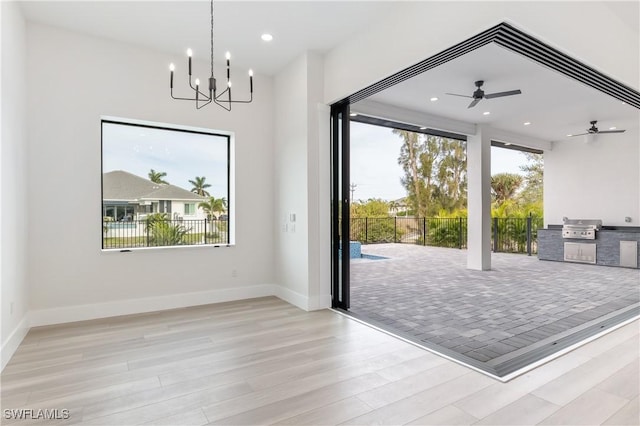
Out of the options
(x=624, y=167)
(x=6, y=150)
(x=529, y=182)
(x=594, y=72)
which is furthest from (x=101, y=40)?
(x=529, y=182)

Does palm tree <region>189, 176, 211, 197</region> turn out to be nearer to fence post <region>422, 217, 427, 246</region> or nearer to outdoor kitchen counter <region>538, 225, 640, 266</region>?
outdoor kitchen counter <region>538, 225, 640, 266</region>

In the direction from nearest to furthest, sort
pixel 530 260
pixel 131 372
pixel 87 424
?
pixel 87 424 → pixel 131 372 → pixel 530 260

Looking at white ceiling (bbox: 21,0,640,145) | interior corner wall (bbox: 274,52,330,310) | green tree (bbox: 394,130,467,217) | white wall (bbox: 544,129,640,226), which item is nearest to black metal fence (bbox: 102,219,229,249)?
interior corner wall (bbox: 274,52,330,310)

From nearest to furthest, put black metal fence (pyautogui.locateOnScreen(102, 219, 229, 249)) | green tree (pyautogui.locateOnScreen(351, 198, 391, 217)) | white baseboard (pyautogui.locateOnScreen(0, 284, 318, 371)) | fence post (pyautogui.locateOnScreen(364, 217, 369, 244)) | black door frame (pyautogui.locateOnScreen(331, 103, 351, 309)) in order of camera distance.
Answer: white baseboard (pyautogui.locateOnScreen(0, 284, 318, 371)) → black metal fence (pyautogui.locateOnScreen(102, 219, 229, 249)) → black door frame (pyautogui.locateOnScreen(331, 103, 351, 309)) → fence post (pyautogui.locateOnScreen(364, 217, 369, 244)) → green tree (pyautogui.locateOnScreen(351, 198, 391, 217))

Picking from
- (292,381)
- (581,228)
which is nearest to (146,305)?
(292,381)

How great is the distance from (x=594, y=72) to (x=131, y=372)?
4791 millimetres

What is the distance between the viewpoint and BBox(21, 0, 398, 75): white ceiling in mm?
3334

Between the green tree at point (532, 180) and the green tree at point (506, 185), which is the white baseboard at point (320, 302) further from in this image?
the green tree at point (532, 180)

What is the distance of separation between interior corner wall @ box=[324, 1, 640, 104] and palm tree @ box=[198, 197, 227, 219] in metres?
2.20

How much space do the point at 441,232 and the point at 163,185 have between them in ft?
33.1

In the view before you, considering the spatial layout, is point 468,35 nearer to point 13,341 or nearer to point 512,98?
point 512,98

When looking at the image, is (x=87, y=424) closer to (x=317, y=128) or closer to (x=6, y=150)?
(x=6, y=150)

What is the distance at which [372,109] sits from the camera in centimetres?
591

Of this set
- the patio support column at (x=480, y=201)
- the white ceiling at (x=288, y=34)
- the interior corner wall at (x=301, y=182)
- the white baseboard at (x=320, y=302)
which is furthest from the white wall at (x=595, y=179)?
the white baseboard at (x=320, y=302)
